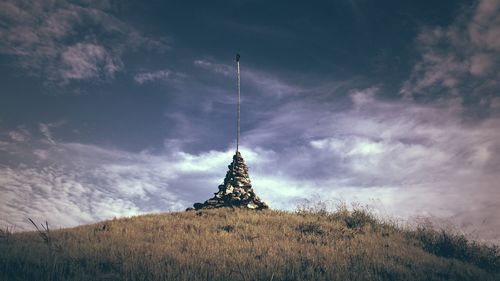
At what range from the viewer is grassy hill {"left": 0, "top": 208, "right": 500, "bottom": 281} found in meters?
7.07

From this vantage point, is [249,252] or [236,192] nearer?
[249,252]

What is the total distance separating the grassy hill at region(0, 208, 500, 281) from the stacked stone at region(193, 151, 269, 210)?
14.5 feet

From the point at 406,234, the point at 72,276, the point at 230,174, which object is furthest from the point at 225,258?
the point at 230,174

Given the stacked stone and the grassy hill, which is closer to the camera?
the grassy hill

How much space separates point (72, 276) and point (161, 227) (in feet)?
25.5

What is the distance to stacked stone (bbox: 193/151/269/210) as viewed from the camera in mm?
21062

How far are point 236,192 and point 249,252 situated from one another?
1190cm

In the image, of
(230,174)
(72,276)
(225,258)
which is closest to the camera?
(72,276)

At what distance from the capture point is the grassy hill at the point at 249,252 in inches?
279

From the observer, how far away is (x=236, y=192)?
21.7 metres

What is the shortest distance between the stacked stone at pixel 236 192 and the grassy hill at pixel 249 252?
4.43 metres

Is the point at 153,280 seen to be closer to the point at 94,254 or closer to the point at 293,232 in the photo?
the point at 94,254

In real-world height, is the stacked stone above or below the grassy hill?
above

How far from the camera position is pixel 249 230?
13602mm
